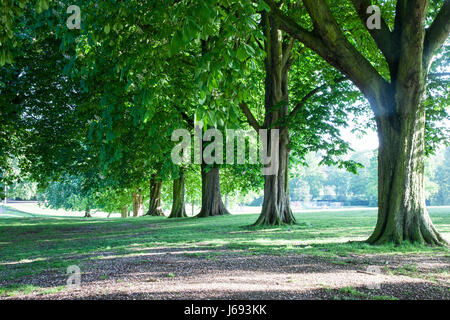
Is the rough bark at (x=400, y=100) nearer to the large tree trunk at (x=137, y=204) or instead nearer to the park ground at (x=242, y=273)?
the park ground at (x=242, y=273)

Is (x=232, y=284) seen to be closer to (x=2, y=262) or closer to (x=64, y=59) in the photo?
(x=2, y=262)

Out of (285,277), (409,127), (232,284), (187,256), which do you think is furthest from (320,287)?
(409,127)

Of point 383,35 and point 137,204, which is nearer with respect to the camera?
point 383,35

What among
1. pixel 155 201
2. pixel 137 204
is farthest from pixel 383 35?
pixel 137 204

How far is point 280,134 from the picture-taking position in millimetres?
15938

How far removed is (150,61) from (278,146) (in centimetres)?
1015

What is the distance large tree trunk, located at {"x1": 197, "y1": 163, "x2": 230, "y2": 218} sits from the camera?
932 inches

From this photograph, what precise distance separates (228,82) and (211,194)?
20024 mm

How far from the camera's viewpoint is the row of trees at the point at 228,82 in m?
4.45

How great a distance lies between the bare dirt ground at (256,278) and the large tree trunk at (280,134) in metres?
8.37

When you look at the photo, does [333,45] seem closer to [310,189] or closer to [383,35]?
[383,35]

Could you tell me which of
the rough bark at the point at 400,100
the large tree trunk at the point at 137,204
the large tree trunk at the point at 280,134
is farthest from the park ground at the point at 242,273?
the large tree trunk at the point at 137,204

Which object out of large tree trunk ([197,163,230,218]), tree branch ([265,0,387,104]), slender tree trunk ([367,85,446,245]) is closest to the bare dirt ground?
slender tree trunk ([367,85,446,245])

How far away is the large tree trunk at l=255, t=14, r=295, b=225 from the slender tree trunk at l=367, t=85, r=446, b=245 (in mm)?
6905
